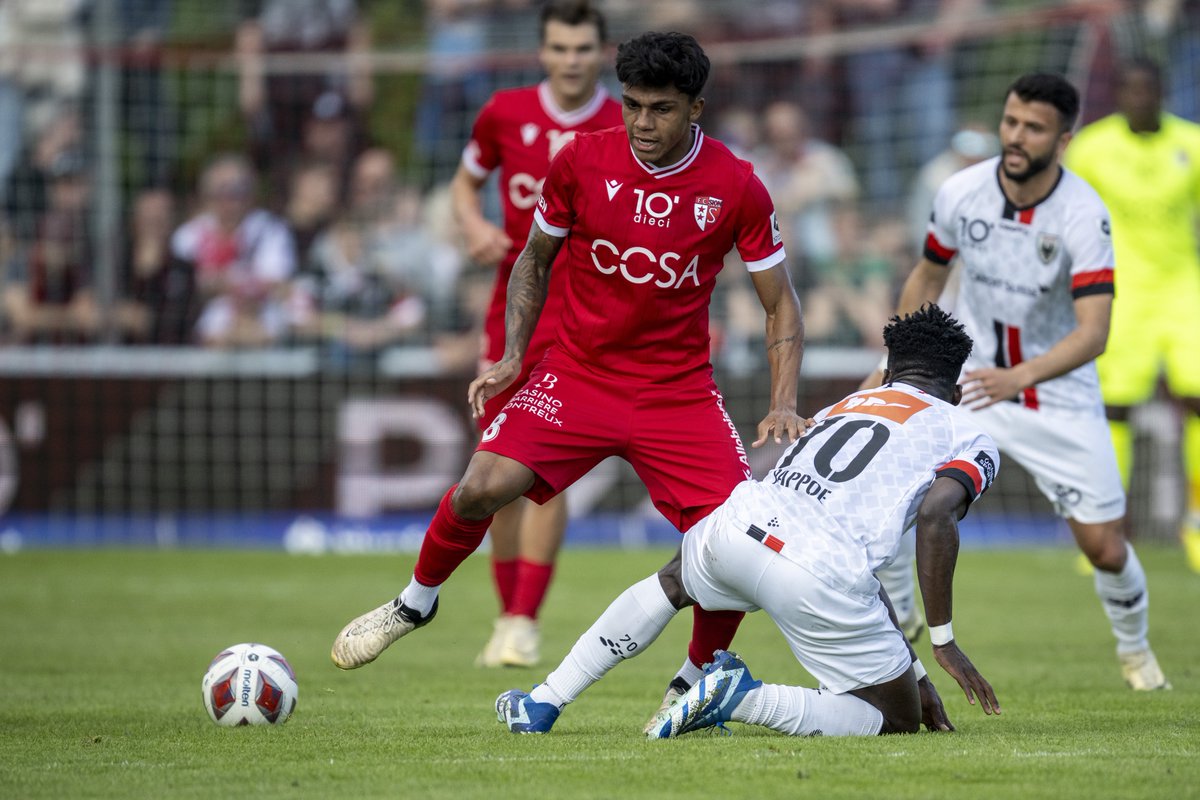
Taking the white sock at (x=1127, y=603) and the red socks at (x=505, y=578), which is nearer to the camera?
the white sock at (x=1127, y=603)

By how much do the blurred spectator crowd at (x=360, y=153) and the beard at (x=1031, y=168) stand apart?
773 cm

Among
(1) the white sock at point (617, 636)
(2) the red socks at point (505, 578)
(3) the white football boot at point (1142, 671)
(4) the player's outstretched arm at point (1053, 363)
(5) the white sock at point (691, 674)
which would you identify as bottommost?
(2) the red socks at point (505, 578)

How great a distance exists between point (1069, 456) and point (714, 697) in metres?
2.85

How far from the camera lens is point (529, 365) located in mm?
7859

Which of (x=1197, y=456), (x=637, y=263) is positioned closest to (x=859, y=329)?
(x=1197, y=456)

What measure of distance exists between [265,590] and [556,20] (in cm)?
519

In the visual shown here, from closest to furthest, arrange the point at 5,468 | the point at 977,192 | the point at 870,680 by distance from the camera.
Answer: the point at 870,680 → the point at 977,192 → the point at 5,468

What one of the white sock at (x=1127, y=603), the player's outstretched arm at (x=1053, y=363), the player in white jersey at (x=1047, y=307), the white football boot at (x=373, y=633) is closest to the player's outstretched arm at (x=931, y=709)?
the player's outstretched arm at (x=1053, y=363)

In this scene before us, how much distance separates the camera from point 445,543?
637 cm

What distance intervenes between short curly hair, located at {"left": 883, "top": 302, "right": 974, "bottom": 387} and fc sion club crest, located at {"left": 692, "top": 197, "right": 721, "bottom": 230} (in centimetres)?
76

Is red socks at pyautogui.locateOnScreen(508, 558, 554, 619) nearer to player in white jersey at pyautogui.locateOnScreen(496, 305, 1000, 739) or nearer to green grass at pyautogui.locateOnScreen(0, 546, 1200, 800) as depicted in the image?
green grass at pyautogui.locateOnScreen(0, 546, 1200, 800)

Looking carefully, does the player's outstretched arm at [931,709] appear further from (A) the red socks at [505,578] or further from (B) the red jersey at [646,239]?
(A) the red socks at [505,578]

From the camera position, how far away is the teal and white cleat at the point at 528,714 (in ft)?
19.5

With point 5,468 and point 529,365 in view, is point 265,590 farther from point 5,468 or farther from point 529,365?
point 529,365
